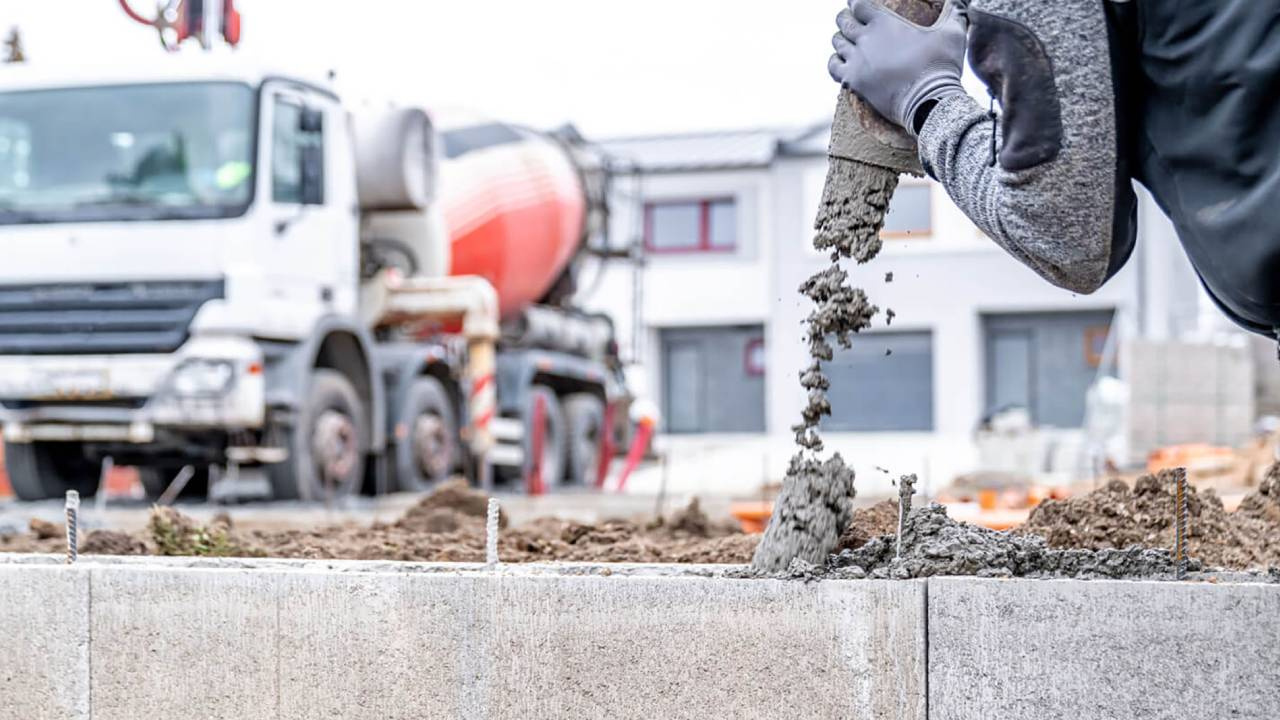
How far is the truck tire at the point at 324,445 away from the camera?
10930 millimetres

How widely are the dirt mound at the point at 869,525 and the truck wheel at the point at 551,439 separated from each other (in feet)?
35.9

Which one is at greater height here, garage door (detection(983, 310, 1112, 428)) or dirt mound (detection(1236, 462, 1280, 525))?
garage door (detection(983, 310, 1112, 428))

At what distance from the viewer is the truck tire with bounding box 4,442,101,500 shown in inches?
459

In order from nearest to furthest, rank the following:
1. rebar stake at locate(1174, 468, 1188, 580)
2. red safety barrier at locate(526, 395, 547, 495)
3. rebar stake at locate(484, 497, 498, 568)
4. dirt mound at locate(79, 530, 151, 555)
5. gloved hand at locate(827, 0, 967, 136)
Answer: gloved hand at locate(827, 0, 967, 136), rebar stake at locate(1174, 468, 1188, 580), rebar stake at locate(484, 497, 498, 568), dirt mound at locate(79, 530, 151, 555), red safety barrier at locate(526, 395, 547, 495)

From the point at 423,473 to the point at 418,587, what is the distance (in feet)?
33.4

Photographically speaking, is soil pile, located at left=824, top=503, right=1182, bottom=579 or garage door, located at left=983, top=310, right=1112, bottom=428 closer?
soil pile, located at left=824, top=503, right=1182, bottom=579

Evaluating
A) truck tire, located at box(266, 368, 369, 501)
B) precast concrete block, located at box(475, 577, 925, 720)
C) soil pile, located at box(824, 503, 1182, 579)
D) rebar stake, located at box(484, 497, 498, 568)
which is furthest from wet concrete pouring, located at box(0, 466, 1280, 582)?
truck tire, located at box(266, 368, 369, 501)

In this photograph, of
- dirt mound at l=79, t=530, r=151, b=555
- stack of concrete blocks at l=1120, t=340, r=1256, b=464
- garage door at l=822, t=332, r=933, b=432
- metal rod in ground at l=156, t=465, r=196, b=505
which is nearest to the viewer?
dirt mound at l=79, t=530, r=151, b=555

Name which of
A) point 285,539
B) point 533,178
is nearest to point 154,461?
point 533,178

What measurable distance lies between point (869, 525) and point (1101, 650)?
0.94 metres

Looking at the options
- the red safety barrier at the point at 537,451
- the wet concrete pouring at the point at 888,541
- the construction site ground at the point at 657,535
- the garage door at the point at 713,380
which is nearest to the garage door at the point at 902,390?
the garage door at the point at 713,380

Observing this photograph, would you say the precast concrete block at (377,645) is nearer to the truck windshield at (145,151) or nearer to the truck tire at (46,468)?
the truck windshield at (145,151)

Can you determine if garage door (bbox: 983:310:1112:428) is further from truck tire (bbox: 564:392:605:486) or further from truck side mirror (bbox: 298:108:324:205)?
truck side mirror (bbox: 298:108:324:205)

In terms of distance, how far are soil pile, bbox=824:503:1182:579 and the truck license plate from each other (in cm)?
817
